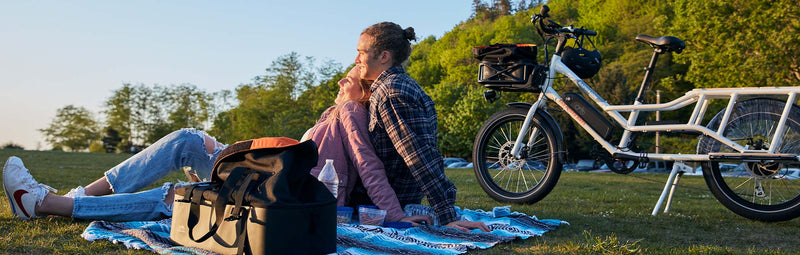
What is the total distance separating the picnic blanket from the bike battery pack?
1.88 m

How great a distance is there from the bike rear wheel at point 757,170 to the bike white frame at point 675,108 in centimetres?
9

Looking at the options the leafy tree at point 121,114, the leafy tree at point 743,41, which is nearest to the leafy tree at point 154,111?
the leafy tree at point 121,114

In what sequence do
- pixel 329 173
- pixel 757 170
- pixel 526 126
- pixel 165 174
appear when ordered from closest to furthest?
pixel 329 173 → pixel 165 174 → pixel 757 170 → pixel 526 126

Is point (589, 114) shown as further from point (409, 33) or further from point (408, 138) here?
point (408, 138)

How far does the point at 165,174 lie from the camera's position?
3.69 metres

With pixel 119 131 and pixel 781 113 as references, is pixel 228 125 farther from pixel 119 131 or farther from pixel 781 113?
pixel 781 113

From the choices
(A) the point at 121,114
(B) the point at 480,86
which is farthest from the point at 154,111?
(B) the point at 480,86

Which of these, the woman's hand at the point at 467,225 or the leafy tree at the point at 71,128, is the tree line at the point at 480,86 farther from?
the woman's hand at the point at 467,225

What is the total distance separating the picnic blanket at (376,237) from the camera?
2.95 m

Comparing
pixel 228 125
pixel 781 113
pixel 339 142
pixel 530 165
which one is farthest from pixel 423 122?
pixel 228 125

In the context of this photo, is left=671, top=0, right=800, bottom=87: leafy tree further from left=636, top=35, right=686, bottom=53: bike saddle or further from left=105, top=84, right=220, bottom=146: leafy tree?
left=105, top=84, right=220, bottom=146: leafy tree

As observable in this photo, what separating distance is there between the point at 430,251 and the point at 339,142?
3.49 feet

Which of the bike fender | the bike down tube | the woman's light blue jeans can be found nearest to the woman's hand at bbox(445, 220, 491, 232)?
the woman's light blue jeans

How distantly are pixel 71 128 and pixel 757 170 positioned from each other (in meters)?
52.1
